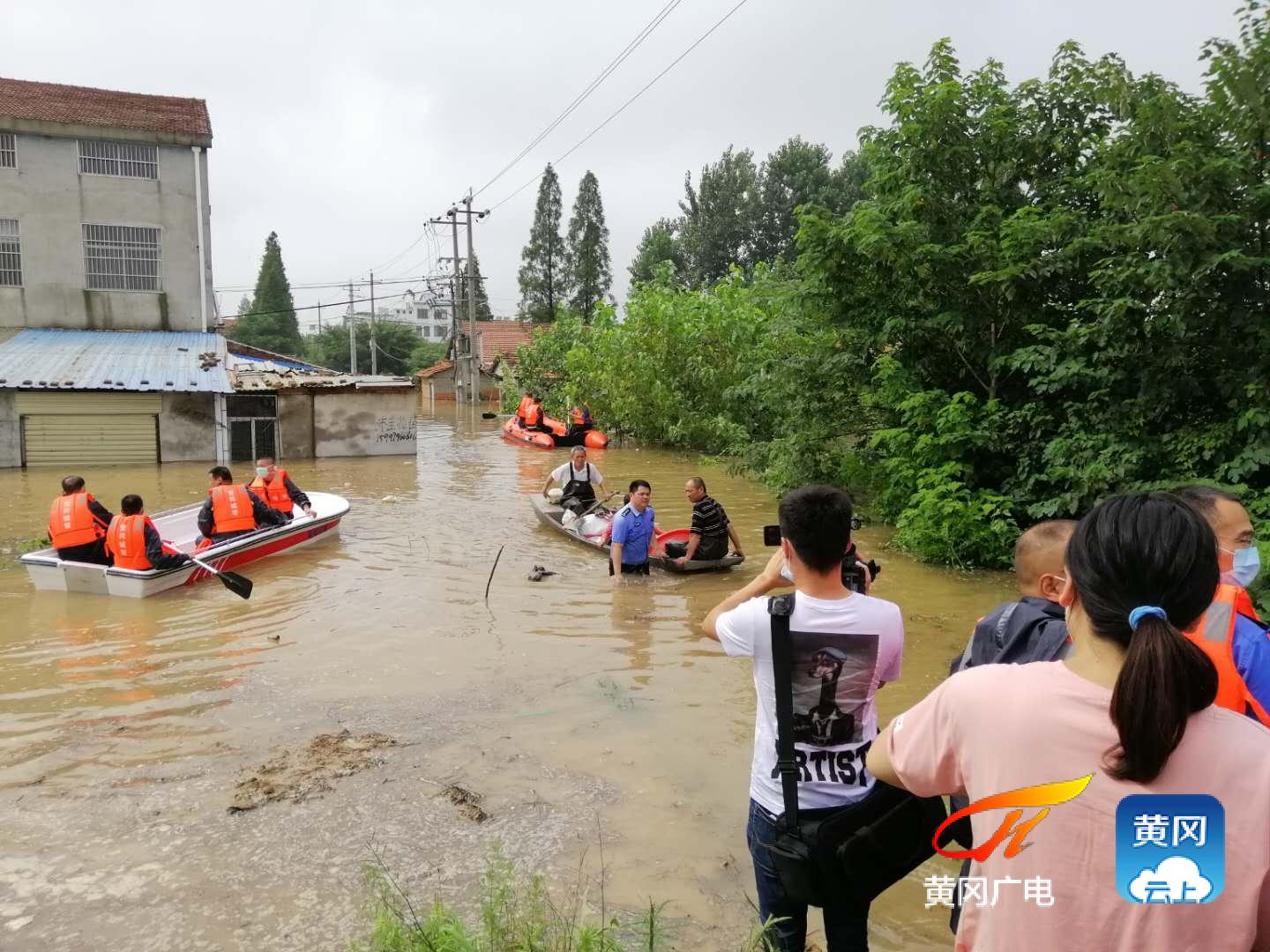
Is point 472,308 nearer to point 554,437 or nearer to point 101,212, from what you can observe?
point 554,437

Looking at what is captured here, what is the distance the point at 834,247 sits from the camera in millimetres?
11672

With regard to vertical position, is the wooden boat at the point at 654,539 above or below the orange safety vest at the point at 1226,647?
below

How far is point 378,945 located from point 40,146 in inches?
1001

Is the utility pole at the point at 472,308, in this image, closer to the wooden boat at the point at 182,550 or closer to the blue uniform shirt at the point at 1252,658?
the wooden boat at the point at 182,550

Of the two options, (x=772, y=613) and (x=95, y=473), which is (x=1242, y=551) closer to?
(x=772, y=613)

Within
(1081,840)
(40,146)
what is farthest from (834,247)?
(40,146)

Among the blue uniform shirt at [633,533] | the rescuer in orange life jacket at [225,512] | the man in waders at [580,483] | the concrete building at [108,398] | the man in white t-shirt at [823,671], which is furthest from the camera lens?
the concrete building at [108,398]

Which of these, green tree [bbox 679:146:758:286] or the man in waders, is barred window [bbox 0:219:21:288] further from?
green tree [bbox 679:146:758:286]

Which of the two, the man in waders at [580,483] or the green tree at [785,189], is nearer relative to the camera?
the man in waders at [580,483]

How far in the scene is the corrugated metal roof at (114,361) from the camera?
20.5m

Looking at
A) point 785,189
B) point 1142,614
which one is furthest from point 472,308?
point 1142,614

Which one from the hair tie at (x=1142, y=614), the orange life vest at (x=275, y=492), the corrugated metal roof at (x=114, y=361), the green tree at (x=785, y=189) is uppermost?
the green tree at (x=785, y=189)

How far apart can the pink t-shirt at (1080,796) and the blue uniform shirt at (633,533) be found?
862 centimetres

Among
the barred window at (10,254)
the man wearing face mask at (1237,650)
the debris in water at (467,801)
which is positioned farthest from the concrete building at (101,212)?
the man wearing face mask at (1237,650)
